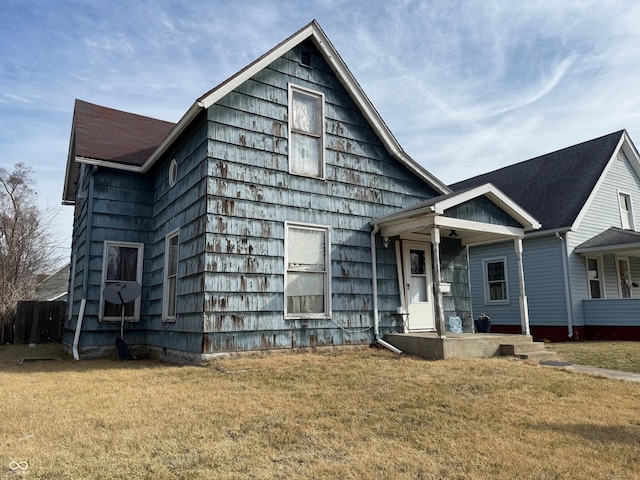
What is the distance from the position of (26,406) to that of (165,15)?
6985 mm

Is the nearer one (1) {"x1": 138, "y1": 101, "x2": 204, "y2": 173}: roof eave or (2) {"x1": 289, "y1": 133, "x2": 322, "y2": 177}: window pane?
(1) {"x1": 138, "y1": 101, "x2": 204, "y2": 173}: roof eave

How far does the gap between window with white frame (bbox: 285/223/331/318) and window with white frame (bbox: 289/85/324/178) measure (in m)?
1.23

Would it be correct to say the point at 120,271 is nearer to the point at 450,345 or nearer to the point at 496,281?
the point at 450,345

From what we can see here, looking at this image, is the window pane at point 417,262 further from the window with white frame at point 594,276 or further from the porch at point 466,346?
Result: the window with white frame at point 594,276

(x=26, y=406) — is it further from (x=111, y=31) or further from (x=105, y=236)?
(x=111, y=31)

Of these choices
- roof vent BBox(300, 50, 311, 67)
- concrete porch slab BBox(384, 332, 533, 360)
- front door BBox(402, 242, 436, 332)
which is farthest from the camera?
front door BBox(402, 242, 436, 332)

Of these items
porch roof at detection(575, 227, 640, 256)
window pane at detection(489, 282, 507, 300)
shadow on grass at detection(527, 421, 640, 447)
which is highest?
porch roof at detection(575, 227, 640, 256)

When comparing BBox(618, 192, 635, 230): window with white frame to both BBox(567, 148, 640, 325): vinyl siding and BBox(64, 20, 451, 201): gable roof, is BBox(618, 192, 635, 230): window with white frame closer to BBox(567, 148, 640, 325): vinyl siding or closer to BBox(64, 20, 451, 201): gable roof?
BBox(567, 148, 640, 325): vinyl siding

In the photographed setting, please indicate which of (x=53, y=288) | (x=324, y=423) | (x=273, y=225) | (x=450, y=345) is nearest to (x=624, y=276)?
(x=450, y=345)

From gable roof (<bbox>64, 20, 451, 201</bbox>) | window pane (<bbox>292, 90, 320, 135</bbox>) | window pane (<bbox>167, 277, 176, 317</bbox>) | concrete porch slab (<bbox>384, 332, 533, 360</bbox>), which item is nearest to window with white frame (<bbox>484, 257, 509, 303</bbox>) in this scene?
gable roof (<bbox>64, 20, 451, 201</bbox>)

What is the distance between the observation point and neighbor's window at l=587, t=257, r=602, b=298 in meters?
15.8

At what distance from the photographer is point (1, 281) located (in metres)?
22.6

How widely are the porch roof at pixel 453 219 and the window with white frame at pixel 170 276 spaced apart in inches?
166

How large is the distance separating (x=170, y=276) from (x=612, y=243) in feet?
43.9
